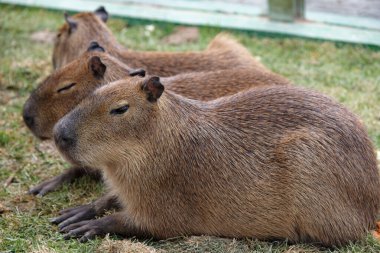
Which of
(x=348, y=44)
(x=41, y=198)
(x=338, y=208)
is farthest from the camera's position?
(x=348, y=44)

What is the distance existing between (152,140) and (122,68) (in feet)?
3.88

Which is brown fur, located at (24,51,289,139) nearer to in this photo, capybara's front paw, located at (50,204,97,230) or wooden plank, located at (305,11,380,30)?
capybara's front paw, located at (50,204,97,230)

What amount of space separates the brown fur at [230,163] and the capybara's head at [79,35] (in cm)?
233

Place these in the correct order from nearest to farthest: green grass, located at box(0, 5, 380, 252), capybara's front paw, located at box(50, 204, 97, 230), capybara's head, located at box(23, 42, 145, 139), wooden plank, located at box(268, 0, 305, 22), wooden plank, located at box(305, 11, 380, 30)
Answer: green grass, located at box(0, 5, 380, 252), capybara's front paw, located at box(50, 204, 97, 230), capybara's head, located at box(23, 42, 145, 139), wooden plank, located at box(305, 11, 380, 30), wooden plank, located at box(268, 0, 305, 22)

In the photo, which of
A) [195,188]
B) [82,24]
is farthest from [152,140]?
[82,24]

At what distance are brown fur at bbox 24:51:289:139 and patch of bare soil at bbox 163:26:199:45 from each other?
3364 millimetres

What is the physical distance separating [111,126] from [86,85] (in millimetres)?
1054

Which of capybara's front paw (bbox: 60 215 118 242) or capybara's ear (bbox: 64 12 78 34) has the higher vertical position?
capybara's ear (bbox: 64 12 78 34)

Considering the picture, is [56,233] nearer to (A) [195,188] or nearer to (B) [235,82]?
(A) [195,188]

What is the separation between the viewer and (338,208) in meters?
Answer: 4.99

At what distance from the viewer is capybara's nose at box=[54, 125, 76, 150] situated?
5.04 m

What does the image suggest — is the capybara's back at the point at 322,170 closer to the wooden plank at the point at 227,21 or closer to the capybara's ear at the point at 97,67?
the capybara's ear at the point at 97,67

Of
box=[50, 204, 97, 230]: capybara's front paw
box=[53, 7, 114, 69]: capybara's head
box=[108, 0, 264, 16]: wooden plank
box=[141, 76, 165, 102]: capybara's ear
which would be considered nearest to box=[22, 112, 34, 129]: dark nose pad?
box=[50, 204, 97, 230]: capybara's front paw

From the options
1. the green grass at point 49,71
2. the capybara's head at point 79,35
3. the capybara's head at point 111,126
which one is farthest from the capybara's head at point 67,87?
the capybara's head at point 79,35
